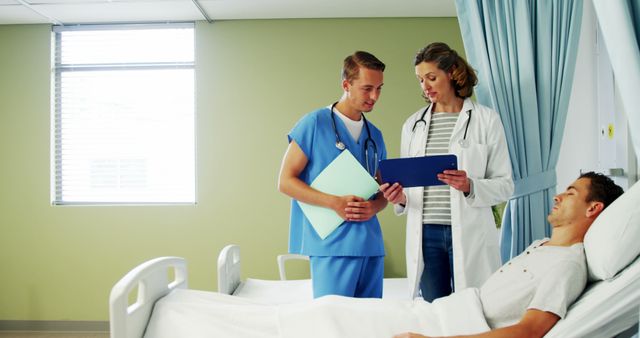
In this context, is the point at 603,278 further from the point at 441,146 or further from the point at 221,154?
the point at 221,154

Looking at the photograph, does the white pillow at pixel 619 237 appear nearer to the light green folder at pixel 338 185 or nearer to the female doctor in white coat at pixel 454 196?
the female doctor in white coat at pixel 454 196

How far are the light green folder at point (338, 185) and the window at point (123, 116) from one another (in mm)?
2246

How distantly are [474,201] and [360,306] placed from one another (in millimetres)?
578

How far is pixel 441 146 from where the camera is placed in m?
1.92

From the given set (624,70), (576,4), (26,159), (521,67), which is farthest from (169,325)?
(26,159)

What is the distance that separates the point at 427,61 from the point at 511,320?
0.93 m

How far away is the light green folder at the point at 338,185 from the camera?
183 centimetres

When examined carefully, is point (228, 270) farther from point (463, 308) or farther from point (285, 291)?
point (463, 308)

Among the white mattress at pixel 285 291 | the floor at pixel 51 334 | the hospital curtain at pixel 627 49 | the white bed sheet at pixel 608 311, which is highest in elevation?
the hospital curtain at pixel 627 49

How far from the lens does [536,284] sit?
55.8 inches

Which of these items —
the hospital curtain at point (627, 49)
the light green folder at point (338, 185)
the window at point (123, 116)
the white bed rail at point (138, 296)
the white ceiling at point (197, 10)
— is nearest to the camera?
the hospital curtain at point (627, 49)

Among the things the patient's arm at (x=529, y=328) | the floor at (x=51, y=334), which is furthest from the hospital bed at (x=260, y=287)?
the floor at (x=51, y=334)

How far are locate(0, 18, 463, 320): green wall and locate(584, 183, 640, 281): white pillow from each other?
2.50 meters

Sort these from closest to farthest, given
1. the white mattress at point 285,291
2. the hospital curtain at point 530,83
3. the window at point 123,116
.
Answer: the hospital curtain at point 530,83, the white mattress at point 285,291, the window at point 123,116
